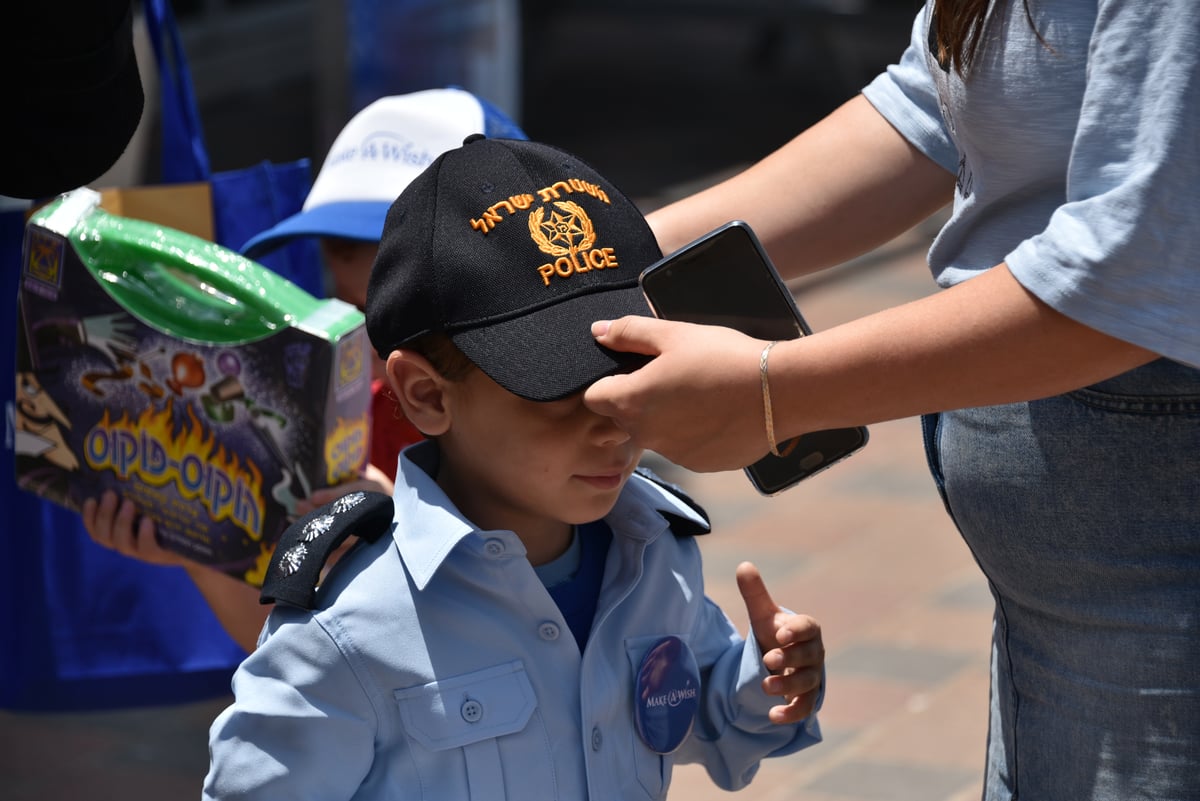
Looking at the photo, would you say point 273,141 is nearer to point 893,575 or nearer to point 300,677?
point 893,575

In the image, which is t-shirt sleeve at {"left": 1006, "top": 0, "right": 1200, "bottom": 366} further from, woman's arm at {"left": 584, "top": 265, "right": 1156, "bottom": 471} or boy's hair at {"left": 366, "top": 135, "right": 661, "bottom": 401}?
boy's hair at {"left": 366, "top": 135, "right": 661, "bottom": 401}

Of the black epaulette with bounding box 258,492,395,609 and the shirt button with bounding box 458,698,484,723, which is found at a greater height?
the black epaulette with bounding box 258,492,395,609

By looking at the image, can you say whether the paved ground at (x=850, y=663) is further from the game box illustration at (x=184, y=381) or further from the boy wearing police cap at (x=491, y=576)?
the boy wearing police cap at (x=491, y=576)

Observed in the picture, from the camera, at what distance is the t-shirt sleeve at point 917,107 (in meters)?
1.74

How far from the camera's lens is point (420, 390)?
5.43ft

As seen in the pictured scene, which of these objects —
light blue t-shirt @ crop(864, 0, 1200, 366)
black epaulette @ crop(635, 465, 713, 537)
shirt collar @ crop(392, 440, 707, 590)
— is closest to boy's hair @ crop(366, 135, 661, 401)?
shirt collar @ crop(392, 440, 707, 590)

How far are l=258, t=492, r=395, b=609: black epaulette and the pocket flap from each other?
139 mm

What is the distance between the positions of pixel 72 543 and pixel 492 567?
4.15 feet

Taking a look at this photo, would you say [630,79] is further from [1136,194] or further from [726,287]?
[1136,194]

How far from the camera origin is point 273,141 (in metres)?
8.97

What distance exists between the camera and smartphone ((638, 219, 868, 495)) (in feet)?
5.10

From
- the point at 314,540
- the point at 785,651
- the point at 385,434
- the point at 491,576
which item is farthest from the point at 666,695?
the point at 385,434

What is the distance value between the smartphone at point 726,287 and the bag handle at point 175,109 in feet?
4.34

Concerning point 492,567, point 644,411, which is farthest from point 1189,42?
point 492,567
